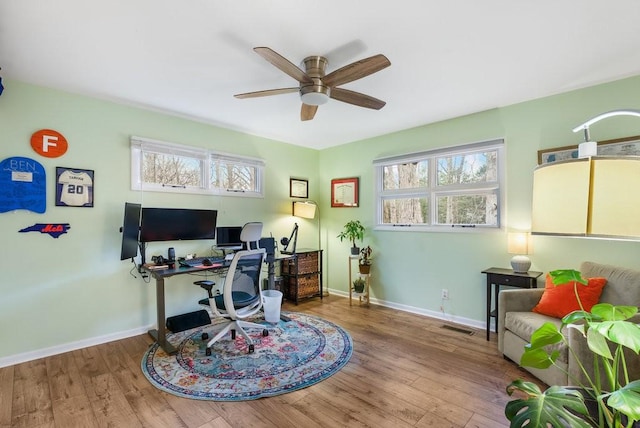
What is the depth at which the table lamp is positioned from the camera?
3031 millimetres

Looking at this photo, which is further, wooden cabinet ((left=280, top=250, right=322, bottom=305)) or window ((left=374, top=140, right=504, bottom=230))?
wooden cabinet ((left=280, top=250, right=322, bottom=305))

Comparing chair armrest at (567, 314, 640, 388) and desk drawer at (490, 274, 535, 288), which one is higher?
desk drawer at (490, 274, 535, 288)

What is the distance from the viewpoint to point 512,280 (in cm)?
300

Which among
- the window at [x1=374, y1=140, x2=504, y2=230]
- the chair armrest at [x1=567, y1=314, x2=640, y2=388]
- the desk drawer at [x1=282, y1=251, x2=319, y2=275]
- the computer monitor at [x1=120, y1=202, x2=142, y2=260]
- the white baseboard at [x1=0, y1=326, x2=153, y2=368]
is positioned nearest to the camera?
the chair armrest at [x1=567, y1=314, x2=640, y2=388]

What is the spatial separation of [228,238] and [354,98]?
94.2 inches

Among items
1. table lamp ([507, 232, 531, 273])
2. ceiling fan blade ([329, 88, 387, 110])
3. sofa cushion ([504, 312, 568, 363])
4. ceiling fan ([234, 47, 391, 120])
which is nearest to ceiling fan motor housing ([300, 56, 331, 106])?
ceiling fan ([234, 47, 391, 120])

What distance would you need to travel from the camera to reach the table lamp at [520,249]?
3031mm

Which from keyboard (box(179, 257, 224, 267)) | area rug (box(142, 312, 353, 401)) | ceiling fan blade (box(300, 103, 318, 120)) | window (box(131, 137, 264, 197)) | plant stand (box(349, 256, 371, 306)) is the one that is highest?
ceiling fan blade (box(300, 103, 318, 120))

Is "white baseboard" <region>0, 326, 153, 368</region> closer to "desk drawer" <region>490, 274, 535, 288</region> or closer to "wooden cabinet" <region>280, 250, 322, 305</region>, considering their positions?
"wooden cabinet" <region>280, 250, 322, 305</region>

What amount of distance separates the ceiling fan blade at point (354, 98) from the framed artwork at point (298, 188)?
2.40 meters

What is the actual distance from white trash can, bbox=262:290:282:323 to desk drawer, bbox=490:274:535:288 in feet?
7.79

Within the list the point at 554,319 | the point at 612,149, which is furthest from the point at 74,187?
the point at 612,149

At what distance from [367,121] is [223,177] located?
2.07 m

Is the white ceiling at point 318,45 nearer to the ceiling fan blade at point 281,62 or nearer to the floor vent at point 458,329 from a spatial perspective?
the ceiling fan blade at point 281,62
